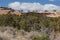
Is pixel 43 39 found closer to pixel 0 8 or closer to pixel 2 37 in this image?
pixel 2 37

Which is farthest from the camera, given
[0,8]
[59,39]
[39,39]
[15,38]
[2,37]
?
[0,8]

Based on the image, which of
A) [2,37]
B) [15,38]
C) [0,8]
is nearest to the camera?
[2,37]

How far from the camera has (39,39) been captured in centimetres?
1321

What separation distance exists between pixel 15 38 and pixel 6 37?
2.47ft

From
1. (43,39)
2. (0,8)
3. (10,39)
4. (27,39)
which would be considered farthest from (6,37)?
(0,8)

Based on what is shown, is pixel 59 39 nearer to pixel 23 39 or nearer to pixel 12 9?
pixel 23 39

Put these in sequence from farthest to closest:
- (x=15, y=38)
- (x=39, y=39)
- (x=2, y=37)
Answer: (x=15, y=38), (x=2, y=37), (x=39, y=39)

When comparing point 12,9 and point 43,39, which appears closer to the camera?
point 43,39

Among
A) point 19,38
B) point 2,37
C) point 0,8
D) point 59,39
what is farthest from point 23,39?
point 0,8

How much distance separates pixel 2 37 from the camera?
554 inches

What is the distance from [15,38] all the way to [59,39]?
2.96m

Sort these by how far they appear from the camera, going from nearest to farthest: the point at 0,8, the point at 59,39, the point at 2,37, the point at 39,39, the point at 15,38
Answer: the point at 39,39
the point at 2,37
the point at 15,38
the point at 59,39
the point at 0,8

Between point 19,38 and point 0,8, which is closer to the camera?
point 19,38

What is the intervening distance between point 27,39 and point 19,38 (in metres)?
0.49
